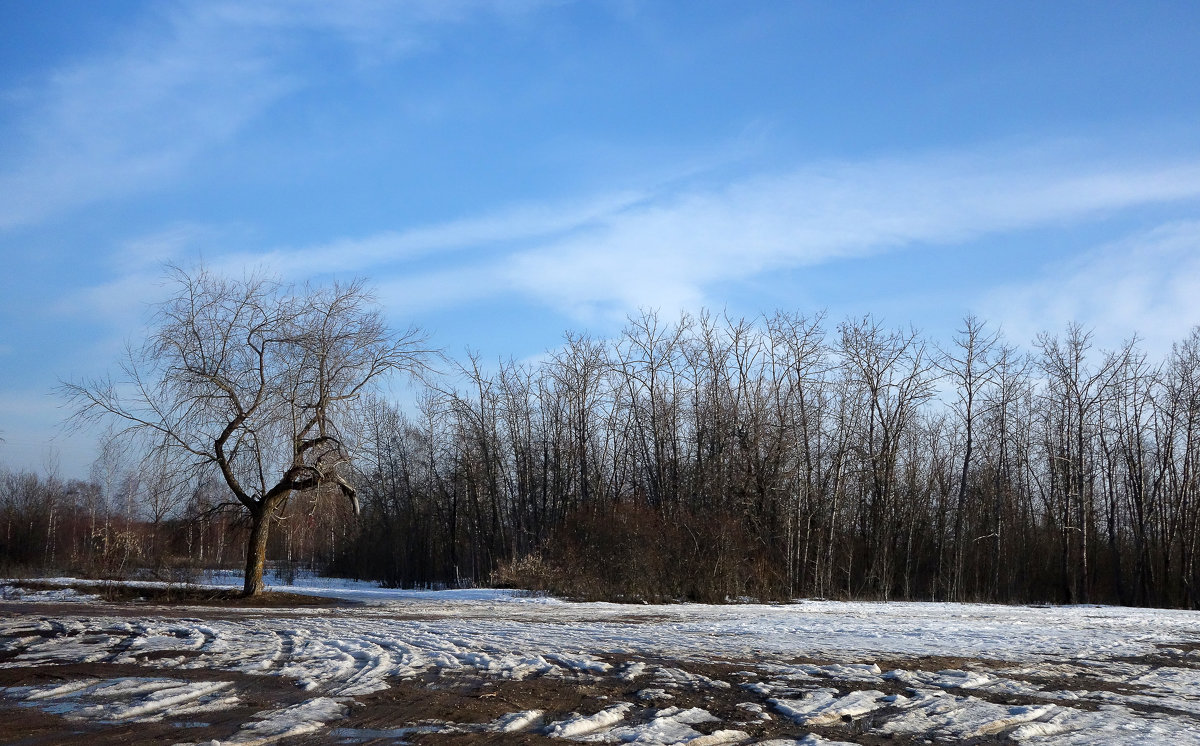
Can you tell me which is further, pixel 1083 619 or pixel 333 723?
pixel 1083 619

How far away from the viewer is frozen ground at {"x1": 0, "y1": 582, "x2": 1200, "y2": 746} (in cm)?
614

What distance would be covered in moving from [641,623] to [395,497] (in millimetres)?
40889

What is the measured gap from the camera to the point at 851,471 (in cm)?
3466

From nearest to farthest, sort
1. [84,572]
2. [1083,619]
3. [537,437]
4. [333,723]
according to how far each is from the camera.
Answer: [333,723], [1083,619], [84,572], [537,437]

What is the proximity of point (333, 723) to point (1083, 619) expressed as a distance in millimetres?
18285

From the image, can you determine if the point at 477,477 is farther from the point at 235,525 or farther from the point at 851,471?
the point at 235,525

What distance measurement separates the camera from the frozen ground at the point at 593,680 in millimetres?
6141

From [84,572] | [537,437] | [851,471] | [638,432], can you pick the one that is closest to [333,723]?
[84,572]

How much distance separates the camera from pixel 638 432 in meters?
40.5

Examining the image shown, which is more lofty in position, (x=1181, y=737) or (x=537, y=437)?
(x=537, y=437)

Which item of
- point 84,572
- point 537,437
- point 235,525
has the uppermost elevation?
point 537,437

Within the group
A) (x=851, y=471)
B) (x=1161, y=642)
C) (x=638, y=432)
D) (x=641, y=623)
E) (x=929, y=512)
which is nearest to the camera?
(x=1161, y=642)

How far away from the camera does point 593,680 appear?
8258 mm

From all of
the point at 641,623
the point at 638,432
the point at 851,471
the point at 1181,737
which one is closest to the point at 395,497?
the point at 638,432
